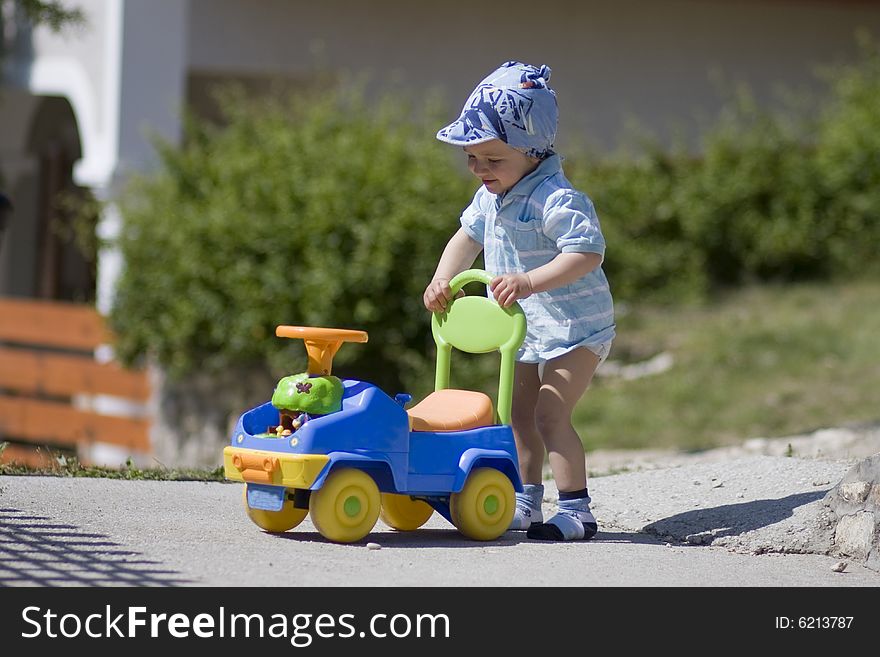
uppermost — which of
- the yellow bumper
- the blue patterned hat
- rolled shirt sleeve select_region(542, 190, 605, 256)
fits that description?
the blue patterned hat

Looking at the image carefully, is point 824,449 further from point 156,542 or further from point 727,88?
A: point 727,88

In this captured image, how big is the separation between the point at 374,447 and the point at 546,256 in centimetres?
92

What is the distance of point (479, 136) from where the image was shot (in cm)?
452

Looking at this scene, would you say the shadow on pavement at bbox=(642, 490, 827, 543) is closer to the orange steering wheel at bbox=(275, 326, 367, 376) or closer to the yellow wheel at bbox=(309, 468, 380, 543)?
the yellow wheel at bbox=(309, 468, 380, 543)

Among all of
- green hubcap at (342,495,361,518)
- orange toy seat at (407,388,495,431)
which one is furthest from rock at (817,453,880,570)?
green hubcap at (342,495,361,518)

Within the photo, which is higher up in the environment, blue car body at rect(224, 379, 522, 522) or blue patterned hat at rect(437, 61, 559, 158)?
blue patterned hat at rect(437, 61, 559, 158)

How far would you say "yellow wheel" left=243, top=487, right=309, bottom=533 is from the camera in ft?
14.6

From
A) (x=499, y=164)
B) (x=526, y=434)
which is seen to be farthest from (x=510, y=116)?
(x=526, y=434)

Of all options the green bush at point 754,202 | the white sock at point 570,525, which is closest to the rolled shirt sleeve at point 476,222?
the white sock at point 570,525

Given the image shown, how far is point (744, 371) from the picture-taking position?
10398 millimetres

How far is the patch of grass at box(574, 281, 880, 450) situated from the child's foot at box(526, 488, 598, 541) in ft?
13.8

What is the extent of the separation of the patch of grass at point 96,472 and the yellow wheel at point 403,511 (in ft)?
4.41

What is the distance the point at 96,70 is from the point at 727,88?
6.05 m

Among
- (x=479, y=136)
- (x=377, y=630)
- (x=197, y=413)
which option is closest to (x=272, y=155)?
(x=197, y=413)
